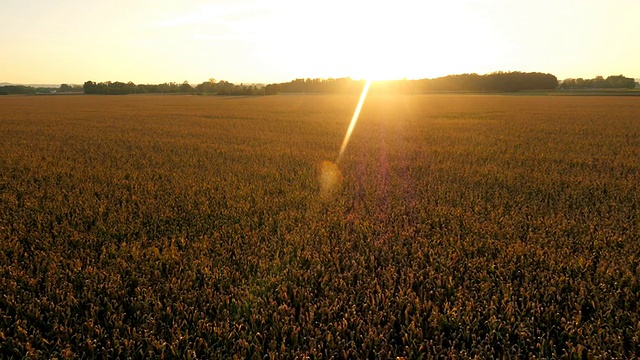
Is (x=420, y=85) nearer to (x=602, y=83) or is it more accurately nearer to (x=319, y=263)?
(x=602, y=83)

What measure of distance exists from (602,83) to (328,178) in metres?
146

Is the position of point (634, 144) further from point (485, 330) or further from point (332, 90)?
point (332, 90)

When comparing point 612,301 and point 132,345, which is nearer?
point 132,345

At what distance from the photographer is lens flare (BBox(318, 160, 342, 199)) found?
7.39 meters

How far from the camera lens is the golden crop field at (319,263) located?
301 cm

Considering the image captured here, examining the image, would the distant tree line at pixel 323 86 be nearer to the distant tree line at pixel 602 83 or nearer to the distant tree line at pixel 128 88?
the distant tree line at pixel 128 88

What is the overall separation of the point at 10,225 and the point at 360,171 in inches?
263

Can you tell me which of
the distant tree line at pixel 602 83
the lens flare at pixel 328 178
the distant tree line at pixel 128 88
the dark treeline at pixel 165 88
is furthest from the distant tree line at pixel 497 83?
the lens flare at pixel 328 178

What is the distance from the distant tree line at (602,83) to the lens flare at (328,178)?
444 ft

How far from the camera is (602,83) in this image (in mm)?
119938

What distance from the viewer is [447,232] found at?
5.19 metres

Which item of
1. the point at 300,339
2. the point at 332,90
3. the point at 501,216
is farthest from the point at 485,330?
the point at 332,90

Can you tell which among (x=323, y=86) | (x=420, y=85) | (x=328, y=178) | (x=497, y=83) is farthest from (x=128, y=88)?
(x=328, y=178)

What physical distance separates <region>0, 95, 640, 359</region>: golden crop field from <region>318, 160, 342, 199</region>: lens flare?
13 centimetres
